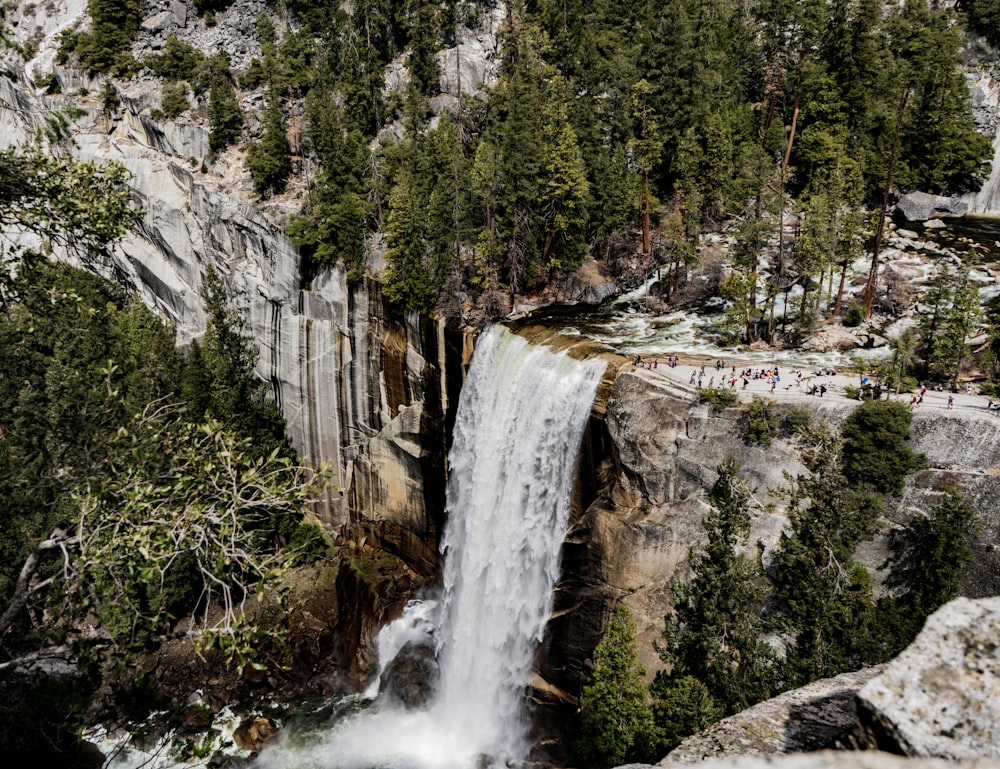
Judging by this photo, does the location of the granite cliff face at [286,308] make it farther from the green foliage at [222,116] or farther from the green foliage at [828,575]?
the green foliage at [828,575]

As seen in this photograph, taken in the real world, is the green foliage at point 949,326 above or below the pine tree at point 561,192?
below

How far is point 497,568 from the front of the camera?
32.7 metres

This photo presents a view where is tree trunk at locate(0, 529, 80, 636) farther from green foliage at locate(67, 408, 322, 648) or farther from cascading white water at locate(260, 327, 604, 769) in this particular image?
cascading white water at locate(260, 327, 604, 769)

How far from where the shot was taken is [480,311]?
39.8 meters

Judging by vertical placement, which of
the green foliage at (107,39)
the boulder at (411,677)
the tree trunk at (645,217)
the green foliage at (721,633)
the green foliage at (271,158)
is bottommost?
the boulder at (411,677)

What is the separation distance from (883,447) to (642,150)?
26.9 meters

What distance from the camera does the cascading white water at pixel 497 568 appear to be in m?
30.2

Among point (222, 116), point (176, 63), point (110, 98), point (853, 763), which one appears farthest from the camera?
point (176, 63)

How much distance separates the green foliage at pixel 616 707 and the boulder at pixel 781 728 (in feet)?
55.3

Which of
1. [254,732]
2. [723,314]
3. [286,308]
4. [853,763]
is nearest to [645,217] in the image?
[723,314]

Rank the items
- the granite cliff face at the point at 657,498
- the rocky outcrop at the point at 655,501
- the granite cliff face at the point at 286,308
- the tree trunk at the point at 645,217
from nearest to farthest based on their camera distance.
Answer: the rocky outcrop at the point at 655,501 → the granite cliff face at the point at 657,498 → the granite cliff face at the point at 286,308 → the tree trunk at the point at 645,217

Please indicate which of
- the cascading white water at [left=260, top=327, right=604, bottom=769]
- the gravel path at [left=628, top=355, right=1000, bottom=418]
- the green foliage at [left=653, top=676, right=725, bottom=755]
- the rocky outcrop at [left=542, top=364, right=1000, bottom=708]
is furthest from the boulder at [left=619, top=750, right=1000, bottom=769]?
Result: the cascading white water at [left=260, top=327, right=604, bottom=769]

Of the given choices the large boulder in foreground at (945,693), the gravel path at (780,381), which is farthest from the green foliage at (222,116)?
the large boulder in foreground at (945,693)

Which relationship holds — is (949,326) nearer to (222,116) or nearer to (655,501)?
(655,501)
